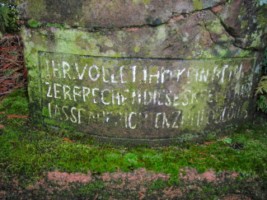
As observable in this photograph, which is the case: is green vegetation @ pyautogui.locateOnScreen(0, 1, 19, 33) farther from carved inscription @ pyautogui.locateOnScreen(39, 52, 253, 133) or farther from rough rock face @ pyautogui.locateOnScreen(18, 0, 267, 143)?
carved inscription @ pyautogui.locateOnScreen(39, 52, 253, 133)

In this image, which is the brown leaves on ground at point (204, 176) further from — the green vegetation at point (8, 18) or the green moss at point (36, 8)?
the green vegetation at point (8, 18)

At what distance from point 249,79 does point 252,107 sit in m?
0.34

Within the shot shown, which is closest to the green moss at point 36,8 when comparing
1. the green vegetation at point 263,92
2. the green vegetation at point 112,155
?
the green vegetation at point 112,155

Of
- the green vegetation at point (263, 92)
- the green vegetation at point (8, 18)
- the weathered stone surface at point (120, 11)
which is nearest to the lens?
the weathered stone surface at point (120, 11)

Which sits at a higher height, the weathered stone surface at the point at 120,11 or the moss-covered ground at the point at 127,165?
the weathered stone surface at the point at 120,11

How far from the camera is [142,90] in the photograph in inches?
101

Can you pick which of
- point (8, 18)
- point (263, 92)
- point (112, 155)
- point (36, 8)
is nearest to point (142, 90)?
point (112, 155)

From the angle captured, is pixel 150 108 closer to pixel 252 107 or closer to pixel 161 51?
pixel 161 51

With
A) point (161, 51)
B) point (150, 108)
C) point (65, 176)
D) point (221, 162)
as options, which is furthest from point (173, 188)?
point (161, 51)

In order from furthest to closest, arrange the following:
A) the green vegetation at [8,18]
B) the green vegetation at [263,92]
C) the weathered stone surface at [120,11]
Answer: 1. the green vegetation at [8,18]
2. the green vegetation at [263,92]
3. the weathered stone surface at [120,11]

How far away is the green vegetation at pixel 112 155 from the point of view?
8.03 ft

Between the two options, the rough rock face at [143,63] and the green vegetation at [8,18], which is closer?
the rough rock face at [143,63]

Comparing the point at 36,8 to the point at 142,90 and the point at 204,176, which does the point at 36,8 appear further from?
the point at 204,176

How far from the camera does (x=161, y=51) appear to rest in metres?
2.45
